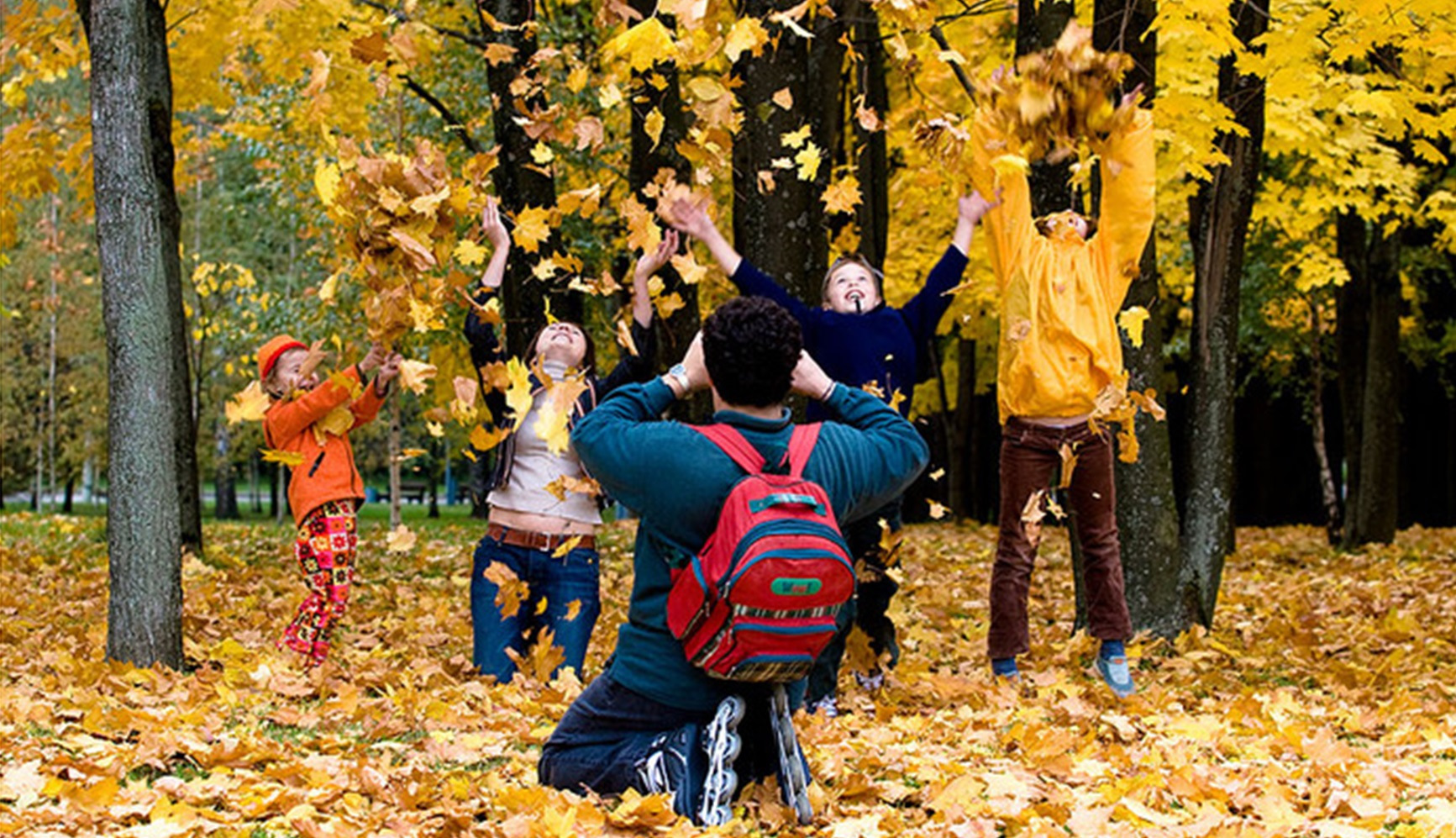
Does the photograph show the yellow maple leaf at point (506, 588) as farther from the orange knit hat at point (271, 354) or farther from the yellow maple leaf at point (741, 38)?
the yellow maple leaf at point (741, 38)

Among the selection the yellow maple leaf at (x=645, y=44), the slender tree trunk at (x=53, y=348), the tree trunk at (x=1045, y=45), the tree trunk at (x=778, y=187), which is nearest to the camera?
the yellow maple leaf at (x=645, y=44)

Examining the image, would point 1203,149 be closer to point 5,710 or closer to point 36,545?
point 5,710

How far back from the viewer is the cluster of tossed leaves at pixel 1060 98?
5.97m

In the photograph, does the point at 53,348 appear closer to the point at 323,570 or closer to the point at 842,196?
the point at 323,570

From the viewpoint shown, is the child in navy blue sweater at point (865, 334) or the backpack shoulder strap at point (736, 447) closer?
the backpack shoulder strap at point (736, 447)

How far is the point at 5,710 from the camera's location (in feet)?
18.1

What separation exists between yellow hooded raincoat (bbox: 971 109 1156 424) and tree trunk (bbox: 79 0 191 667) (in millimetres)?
3618

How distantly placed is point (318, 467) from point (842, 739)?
284 cm

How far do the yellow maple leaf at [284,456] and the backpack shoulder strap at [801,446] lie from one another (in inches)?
106

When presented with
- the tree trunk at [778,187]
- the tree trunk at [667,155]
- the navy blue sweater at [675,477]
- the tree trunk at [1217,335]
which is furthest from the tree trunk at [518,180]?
the navy blue sweater at [675,477]

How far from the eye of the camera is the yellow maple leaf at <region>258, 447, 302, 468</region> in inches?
240

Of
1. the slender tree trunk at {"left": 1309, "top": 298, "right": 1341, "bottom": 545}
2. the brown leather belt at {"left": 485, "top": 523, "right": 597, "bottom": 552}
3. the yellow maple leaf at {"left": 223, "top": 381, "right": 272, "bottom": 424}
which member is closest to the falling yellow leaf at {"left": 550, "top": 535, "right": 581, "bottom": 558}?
the brown leather belt at {"left": 485, "top": 523, "right": 597, "bottom": 552}

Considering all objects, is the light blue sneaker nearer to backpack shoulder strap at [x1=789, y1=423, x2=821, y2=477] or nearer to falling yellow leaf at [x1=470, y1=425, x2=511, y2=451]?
falling yellow leaf at [x1=470, y1=425, x2=511, y2=451]

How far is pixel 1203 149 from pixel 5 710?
672 centimetres
